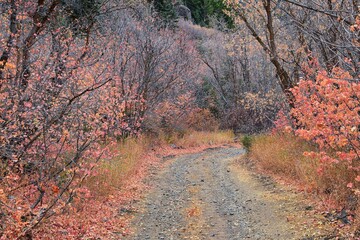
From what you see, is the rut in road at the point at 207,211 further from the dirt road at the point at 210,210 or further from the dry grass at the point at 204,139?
the dry grass at the point at 204,139

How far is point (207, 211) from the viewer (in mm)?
8938

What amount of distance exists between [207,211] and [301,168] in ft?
9.03

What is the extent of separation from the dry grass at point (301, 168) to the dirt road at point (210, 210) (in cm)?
81

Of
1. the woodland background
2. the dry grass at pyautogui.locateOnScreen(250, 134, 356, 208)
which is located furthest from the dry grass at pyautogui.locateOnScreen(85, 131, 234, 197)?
the dry grass at pyautogui.locateOnScreen(250, 134, 356, 208)

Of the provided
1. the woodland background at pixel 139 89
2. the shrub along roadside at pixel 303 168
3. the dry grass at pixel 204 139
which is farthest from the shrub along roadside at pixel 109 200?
the dry grass at pixel 204 139

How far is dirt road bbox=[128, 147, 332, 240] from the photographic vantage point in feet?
24.4

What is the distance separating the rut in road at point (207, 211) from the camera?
746 cm

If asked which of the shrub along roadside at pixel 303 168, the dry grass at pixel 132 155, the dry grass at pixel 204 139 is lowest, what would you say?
the dry grass at pixel 204 139

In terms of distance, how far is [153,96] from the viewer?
746 inches

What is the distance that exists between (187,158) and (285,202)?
9595 mm

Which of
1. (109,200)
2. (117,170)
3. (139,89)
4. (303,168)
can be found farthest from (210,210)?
(139,89)

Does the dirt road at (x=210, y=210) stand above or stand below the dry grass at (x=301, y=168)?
below

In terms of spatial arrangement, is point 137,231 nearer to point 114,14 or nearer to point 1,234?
point 1,234

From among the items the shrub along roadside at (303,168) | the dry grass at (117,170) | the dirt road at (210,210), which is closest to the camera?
the dirt road at (210,210)
